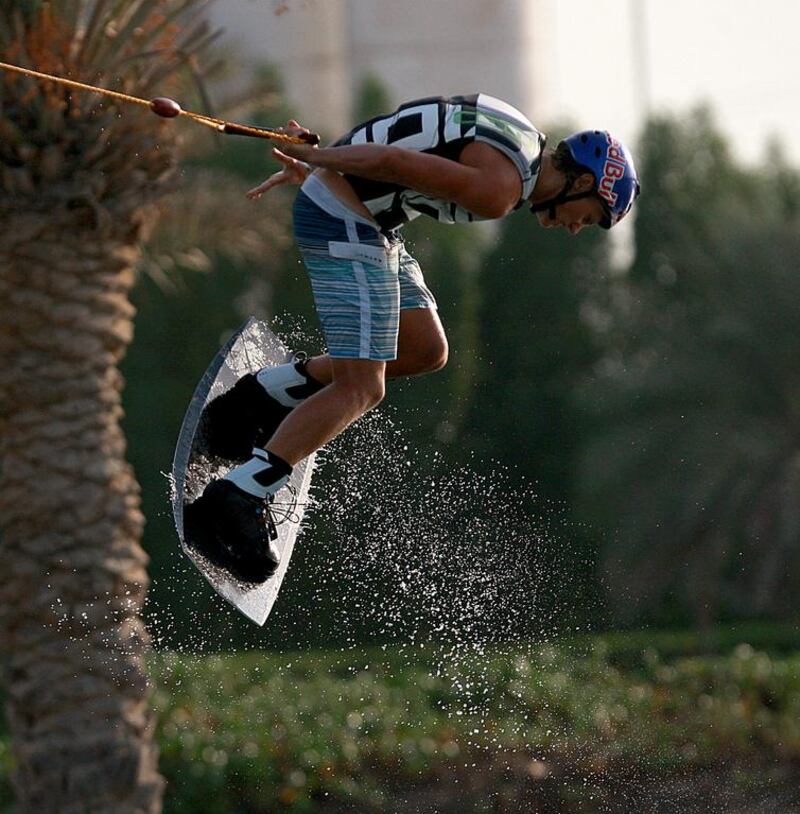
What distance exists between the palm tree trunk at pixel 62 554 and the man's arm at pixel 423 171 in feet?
9.47

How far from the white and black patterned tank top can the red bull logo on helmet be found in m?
0.25

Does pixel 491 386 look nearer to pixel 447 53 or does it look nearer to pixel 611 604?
pixel 611 604

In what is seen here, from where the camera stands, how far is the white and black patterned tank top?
5.51 meters

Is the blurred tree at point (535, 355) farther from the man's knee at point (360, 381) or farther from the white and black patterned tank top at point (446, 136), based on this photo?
the white and black patterned tank top at point (446, 136)

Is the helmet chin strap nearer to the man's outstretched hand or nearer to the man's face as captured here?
the man's face

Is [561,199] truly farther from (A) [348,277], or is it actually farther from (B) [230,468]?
(B) [230,468]

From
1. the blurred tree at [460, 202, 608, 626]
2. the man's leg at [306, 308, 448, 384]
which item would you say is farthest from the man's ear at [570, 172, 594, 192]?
the blurred tree at [460, 202, 608, 626]

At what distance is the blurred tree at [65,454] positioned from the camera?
7.85 m

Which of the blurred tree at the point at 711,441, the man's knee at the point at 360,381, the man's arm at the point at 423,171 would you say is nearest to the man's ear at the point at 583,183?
the man's arm at the point at 423,171

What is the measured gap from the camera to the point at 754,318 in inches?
899

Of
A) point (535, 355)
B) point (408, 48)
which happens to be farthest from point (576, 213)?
point (408, 48)

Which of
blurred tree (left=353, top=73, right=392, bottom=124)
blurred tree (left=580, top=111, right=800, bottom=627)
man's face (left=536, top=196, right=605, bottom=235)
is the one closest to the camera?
man's face (left=536, top=196, right=605, bottom=235)

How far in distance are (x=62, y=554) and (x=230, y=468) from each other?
151cm

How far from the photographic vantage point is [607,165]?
5734 mm
